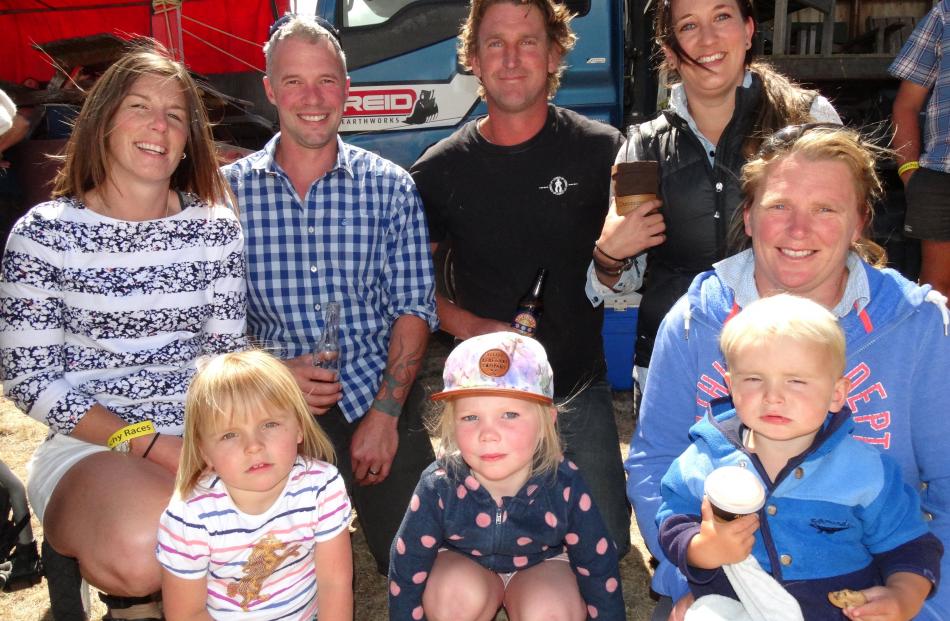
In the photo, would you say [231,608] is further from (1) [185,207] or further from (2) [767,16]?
(2) [767,16]

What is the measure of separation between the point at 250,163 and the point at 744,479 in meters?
2.60

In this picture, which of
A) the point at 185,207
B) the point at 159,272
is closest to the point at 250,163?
the point at 185,207

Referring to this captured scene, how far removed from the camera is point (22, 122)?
11.8 ft

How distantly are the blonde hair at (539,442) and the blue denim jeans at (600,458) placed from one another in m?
0.94

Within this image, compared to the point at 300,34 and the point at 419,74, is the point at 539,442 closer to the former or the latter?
the point at 300,34

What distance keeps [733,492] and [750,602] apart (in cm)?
36

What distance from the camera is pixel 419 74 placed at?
6316 mm

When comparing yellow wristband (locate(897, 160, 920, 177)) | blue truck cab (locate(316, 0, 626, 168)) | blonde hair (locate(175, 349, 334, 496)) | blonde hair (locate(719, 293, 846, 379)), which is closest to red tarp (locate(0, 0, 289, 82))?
blue truck cab (locate(316, 0, 626, 168))

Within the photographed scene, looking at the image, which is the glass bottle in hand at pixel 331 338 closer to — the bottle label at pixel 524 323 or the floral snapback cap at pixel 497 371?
the bottle label at pixel 524 323

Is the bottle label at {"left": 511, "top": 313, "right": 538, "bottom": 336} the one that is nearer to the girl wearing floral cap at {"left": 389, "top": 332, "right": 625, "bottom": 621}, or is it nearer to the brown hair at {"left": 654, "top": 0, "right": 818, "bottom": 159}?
the girl wearing floral cap at {"left": 389, "top": 332, "right": 625, "bottom": 621}

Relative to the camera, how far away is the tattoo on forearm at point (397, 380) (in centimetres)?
341

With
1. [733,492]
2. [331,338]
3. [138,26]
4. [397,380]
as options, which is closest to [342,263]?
[331,338]

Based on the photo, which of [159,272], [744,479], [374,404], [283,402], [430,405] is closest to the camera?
[744,479]

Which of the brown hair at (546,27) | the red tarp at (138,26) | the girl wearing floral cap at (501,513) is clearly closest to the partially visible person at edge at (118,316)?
the girl wearing floral cap at (501,513)
